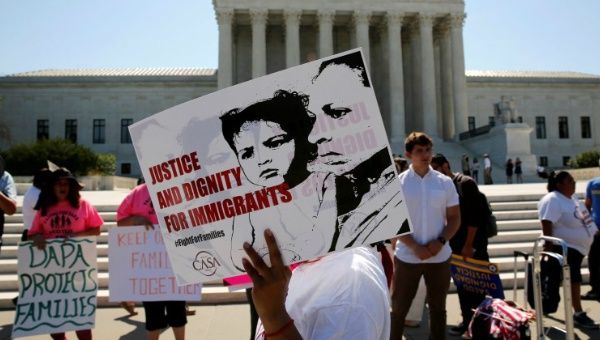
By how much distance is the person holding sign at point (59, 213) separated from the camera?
4555 millimetres

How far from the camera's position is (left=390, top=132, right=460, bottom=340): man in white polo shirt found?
13.2 ft

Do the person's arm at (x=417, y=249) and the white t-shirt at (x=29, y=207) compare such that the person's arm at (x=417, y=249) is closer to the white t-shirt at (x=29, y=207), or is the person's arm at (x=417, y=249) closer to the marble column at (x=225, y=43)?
the white t-shirt at (x=29, y=207)

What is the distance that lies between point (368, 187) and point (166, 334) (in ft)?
16.1

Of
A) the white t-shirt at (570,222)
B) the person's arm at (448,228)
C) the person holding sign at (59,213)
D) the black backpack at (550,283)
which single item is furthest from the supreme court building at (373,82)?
the person holding sign at (59,213)

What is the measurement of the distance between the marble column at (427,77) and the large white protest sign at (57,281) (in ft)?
131

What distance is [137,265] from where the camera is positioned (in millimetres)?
4715

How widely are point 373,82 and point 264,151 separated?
44.9 m

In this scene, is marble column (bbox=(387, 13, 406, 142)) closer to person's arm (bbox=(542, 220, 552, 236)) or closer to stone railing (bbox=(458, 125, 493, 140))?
stone railing (bbox=(458, 125, 493, 140))

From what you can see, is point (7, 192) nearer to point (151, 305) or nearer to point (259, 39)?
point (151, 305)

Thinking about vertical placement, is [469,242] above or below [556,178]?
below

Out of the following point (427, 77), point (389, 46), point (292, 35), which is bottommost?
point (427, 77)

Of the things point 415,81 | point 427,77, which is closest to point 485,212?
point 427,77

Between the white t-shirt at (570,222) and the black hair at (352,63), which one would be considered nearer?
the black hair at (352,63)

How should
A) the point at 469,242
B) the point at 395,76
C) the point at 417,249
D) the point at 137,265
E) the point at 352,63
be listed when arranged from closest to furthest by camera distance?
1. the point at 352,63
2. the point at 417,249
3. the point at 137,265
4. the point at 469,242
5. the point at 395,76
